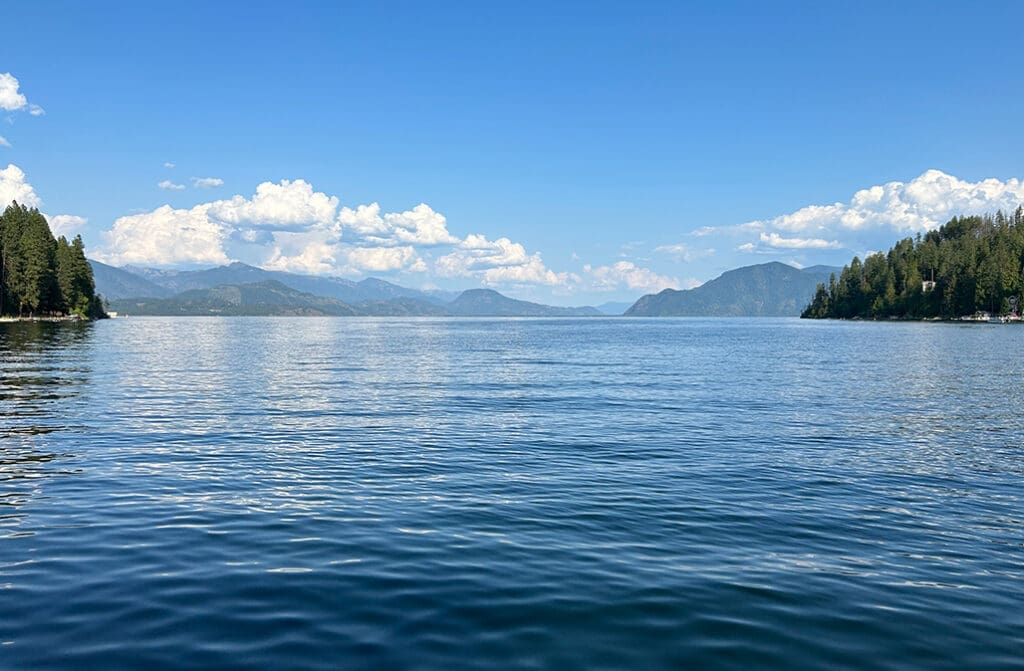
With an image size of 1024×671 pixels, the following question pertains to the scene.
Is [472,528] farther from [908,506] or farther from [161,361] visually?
[161,361]

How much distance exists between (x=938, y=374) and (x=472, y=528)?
64.5 m

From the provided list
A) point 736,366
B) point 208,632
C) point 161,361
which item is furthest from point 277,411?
point 736,366

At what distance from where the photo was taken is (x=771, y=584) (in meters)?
14.4

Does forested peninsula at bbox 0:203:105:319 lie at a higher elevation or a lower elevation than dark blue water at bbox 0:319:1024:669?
higher

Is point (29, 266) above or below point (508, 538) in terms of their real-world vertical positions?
above

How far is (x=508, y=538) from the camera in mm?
17344

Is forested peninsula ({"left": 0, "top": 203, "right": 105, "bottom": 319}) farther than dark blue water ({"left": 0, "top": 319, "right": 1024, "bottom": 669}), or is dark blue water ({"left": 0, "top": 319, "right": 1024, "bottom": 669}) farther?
forested peninsula ({"left": 0, "top": 203, "right": 105, "bottom": 319})

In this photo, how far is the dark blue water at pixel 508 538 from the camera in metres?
11.6

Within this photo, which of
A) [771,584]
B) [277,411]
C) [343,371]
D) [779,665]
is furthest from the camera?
[343,371]

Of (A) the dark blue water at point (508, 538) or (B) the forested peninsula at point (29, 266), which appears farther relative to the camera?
(B) the forested peninsula at point (29, 266)

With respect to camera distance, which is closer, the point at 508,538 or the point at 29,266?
the point at 508,538

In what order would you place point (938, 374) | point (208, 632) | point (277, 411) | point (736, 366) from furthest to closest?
point (736, 366)
point (938, 374)
point (277, 411)
point (208, 632)

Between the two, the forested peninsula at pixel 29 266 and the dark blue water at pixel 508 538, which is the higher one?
the forested peninsula at pixel 29 266

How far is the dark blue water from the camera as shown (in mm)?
11570
